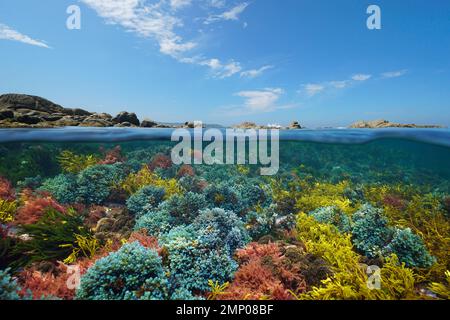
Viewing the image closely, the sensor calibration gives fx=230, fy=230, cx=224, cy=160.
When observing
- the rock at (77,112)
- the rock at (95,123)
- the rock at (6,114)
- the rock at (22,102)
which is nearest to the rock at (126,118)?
the rock at (95,123)

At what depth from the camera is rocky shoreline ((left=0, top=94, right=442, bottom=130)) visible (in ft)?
42.1

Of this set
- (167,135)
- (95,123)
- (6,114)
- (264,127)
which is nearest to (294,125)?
(264,127)

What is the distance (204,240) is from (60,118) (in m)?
14.5

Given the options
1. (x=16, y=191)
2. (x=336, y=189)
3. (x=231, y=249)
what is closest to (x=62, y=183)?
(x=16, y=191)

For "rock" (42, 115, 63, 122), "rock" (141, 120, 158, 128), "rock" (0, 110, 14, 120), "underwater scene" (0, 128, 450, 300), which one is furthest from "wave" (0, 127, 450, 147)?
"underwater scene" (0, 128, 450, 300)

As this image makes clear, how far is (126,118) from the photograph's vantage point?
1567 centimetres

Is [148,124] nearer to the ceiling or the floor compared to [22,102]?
nearer to the floor

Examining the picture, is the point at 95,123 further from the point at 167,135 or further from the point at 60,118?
the point at 167,135

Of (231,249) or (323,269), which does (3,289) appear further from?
(323,269)

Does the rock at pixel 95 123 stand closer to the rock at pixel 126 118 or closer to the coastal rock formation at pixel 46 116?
the coastal rock formation at pixel 46 116

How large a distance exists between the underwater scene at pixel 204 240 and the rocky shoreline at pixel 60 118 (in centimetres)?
382
